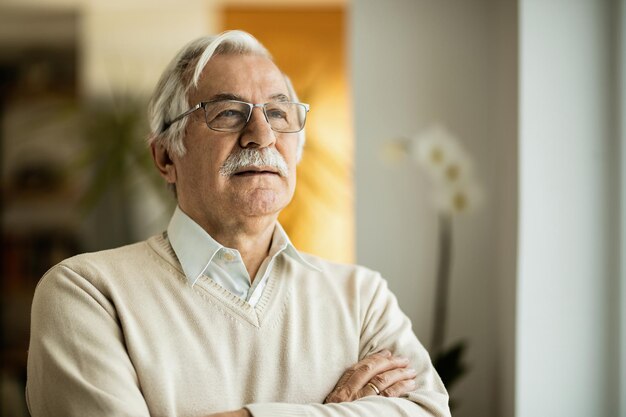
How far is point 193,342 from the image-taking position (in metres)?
1.30

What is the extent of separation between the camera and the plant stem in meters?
2.58

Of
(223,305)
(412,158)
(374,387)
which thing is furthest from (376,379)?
(412,158)

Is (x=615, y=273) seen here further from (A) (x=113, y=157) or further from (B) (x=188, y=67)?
(A) (x=113, y=157)

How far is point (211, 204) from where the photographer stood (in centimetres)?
142

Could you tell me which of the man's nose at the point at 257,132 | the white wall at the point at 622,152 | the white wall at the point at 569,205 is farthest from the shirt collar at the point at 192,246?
the white wall at the point at 622,152

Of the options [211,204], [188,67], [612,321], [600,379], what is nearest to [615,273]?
[612,321]

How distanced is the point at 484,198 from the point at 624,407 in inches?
36.9

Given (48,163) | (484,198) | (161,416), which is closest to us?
(161,416)

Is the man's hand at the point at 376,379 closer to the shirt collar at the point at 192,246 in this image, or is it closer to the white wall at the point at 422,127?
the shirt collar at the point at 192,246

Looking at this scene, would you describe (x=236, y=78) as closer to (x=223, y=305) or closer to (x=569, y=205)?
(x=223, y=305)

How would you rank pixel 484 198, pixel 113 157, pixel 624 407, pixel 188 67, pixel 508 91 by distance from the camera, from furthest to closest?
pixel 113 157, pixel 484 198, pixel 508 91, pixel 624 407, pixel 188 67

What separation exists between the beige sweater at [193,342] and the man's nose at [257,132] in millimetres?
303

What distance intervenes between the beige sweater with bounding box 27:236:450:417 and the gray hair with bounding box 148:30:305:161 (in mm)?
247

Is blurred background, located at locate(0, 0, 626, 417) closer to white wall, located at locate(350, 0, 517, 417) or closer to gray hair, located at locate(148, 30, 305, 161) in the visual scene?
white wall, located at locate(350, 0, 517, 417)
